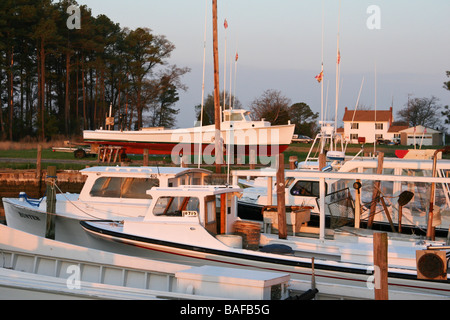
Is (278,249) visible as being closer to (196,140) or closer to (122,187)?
(122,187)

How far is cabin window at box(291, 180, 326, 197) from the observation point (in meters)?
15.7

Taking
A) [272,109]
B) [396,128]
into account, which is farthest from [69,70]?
[396,128]

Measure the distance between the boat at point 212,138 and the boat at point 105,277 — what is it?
21.2 metres

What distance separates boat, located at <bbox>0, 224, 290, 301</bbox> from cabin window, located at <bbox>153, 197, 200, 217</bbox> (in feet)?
5.64

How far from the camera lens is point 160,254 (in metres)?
12.0

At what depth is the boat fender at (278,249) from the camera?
1155 centimetres

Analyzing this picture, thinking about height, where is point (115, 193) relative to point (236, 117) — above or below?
below

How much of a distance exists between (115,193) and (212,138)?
66.2ft

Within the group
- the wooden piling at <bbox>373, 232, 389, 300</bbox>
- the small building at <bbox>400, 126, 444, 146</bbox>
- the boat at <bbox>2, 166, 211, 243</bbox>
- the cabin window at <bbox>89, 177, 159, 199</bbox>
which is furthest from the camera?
the small building at <bbox>400, 126, 444, 146</bbox>

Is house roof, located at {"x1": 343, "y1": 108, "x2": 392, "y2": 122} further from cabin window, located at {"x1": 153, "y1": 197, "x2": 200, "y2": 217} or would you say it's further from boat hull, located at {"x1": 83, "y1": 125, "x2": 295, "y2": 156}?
cabin window, located at {"x1": 153, "y1": 197, "x2": 200, "y2": 217}

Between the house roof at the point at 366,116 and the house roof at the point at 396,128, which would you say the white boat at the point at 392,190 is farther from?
the house roof at the point at 396,128

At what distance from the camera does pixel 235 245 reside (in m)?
11.8

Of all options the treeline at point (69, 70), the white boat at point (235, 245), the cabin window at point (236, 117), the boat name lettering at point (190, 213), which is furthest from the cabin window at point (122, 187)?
the treeline at point (69, 70)

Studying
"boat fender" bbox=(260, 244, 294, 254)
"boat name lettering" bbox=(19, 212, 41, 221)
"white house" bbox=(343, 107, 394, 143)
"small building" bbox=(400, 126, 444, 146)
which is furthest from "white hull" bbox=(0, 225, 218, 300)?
"white house" bbox=(343, 107, 394, 143)
